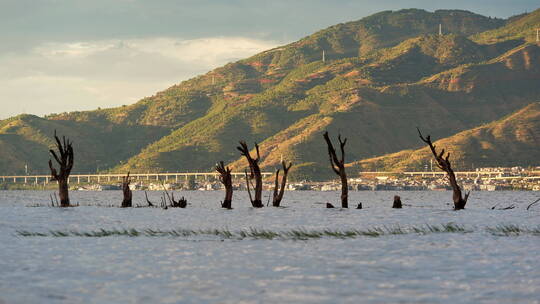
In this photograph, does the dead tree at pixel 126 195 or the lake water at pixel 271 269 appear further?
the dead tree at pixel 126 195

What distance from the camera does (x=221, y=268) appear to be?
30031 mm

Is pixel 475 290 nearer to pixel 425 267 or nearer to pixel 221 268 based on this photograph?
pixel 425 267

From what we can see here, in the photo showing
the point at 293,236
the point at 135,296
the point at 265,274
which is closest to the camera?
the point at 135,296

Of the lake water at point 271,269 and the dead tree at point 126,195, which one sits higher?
the dead tree at point 126,195

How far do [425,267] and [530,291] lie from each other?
6743mm

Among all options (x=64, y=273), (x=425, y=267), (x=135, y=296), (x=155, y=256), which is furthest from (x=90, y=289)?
(x=425, y=267)

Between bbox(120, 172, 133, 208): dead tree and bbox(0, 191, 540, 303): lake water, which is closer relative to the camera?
bbox(0, 191, 540, 303): lake water

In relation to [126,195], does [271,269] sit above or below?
below

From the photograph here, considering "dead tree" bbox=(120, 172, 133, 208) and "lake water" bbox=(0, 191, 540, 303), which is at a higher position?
"dead tree" bbox=(120, 172, 133, 208)

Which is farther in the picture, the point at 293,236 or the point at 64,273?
the point at 293,236

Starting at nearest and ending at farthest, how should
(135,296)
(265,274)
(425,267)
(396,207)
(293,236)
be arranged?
(135,296)
(265,274)
(425,267)
(293,236)
(396,207)

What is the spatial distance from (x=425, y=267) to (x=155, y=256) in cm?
1158

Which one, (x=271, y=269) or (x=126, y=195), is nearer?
(x=271, y=269)

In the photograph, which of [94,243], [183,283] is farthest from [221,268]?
[94,243]
